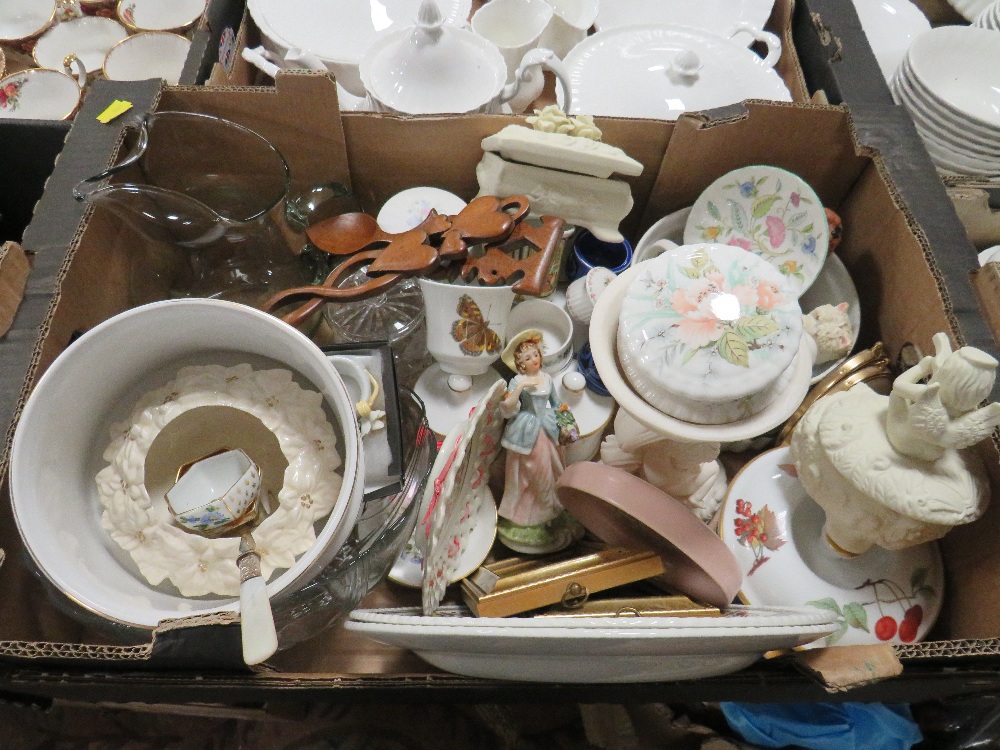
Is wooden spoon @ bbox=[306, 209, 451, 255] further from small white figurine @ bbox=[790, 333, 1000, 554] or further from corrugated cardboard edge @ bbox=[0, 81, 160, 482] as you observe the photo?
small white figurine @ bbox=[790, 333, 1000, 554]

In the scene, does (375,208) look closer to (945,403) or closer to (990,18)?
(945,403)

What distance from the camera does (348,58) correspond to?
92 cm

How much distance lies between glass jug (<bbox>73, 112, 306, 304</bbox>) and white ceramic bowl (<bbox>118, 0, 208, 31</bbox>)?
490 mm

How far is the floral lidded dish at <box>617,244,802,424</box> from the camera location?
20.0 inches

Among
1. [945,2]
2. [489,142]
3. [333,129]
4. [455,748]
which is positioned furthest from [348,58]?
[945,2]

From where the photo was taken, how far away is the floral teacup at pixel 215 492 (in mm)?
513

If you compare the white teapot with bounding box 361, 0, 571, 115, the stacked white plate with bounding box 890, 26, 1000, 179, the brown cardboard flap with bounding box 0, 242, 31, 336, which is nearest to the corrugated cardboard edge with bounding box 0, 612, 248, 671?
the brown cardboard flap with bounding box 0, 242, 31, 336

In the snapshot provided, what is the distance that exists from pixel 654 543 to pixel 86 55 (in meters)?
1.23

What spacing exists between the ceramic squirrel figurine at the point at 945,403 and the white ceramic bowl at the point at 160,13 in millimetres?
1204

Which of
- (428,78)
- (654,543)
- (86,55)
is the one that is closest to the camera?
(654,543)

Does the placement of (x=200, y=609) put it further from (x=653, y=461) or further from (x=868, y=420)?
(x=868, y=420)

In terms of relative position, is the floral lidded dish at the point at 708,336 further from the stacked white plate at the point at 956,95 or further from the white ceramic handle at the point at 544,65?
the stacked white plate at the point at 956,95

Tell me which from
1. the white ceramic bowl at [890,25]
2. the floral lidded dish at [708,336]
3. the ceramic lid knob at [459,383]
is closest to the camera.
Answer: the floral lidded dish at [708,336]

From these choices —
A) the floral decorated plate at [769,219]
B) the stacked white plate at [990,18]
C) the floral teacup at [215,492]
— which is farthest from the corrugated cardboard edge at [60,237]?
the stacked white plate at [990,18]
